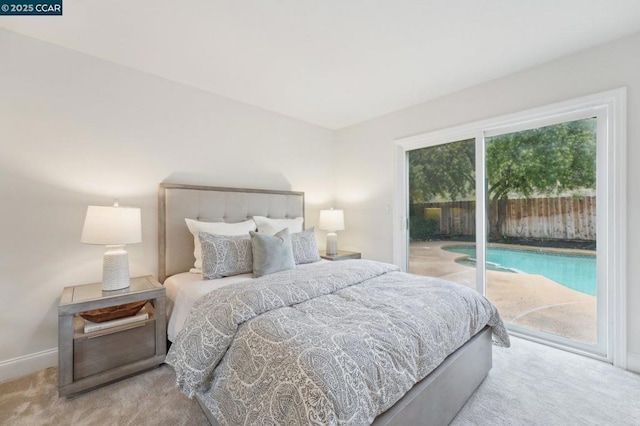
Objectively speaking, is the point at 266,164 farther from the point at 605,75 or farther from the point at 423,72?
the point at 605,75

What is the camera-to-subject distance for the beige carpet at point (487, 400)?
154 centimetres

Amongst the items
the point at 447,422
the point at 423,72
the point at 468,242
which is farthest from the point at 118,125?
the point at 468,242

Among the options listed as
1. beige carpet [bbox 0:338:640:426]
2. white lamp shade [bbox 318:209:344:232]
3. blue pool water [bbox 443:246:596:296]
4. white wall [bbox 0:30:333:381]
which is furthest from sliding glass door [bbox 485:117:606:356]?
white wall [bbox 0:30:333:381]

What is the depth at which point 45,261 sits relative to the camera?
6.72ft

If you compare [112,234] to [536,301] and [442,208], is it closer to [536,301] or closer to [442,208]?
[442,208]

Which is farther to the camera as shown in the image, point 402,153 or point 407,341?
point 402,153

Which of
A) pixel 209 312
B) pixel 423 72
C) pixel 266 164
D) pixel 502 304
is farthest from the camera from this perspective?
pixel 266 164

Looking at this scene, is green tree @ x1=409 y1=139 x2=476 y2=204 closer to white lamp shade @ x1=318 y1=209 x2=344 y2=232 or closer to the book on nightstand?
white lamp shade @ x1=318 y1=209 x2=344 y2=232

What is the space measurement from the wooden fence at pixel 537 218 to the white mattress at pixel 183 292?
90.1 inches

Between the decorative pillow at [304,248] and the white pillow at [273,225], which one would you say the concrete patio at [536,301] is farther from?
the white pillow at [273,225]

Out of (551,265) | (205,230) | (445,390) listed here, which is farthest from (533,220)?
(205,230)

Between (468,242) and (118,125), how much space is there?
358 cm

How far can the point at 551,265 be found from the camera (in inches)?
98.0

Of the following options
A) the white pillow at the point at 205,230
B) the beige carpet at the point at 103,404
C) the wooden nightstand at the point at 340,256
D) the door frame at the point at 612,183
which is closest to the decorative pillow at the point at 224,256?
the white pillow at the point at 205,230
